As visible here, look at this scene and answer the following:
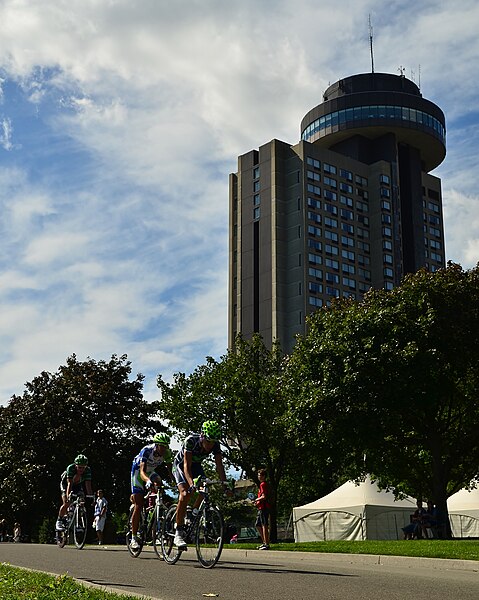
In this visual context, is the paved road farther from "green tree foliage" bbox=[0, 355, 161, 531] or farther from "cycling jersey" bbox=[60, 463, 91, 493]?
"green tree foliage" bbox=[0, 355, 161, 531]

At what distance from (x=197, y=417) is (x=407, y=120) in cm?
10479

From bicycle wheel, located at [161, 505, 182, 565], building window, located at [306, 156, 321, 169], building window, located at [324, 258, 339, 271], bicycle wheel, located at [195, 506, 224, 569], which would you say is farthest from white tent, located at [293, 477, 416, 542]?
building window, located at [306, 156, 321, 169]

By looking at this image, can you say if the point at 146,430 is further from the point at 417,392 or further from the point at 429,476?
the point at 417,392

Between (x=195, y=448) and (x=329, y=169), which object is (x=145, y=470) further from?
(x=329, y=169)

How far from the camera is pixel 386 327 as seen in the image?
3123 cm

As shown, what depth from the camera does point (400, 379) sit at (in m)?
29.6

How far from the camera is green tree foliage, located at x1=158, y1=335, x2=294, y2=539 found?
42688 mm

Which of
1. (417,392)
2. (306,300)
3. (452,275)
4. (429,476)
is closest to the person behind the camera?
(417,392)

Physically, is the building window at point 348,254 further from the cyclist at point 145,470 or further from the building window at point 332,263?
the cyclist at point 145,470

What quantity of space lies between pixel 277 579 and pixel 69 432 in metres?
36.1

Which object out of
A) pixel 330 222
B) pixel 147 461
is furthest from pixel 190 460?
pixel 330 222

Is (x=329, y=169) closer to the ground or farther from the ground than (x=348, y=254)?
farther from the ground

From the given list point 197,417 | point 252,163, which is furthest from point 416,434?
point 252,163

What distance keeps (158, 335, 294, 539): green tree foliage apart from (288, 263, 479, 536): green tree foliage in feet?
30.4
